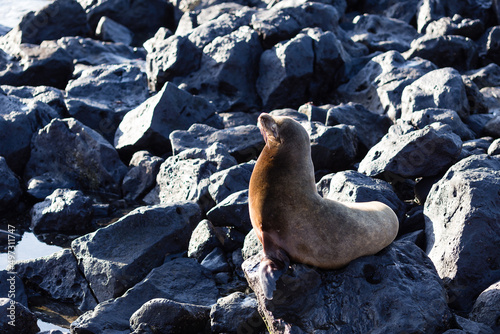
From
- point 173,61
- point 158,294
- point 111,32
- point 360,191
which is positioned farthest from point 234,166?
point 111,32

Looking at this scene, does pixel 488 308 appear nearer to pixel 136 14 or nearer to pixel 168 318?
pixel 168 318

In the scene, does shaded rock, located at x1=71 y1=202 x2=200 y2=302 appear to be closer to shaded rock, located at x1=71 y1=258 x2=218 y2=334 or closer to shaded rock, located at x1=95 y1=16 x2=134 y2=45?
shaded rock, located at x1=71 y1=258 x2=218 y2=334

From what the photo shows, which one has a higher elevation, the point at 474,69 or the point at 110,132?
the point at 110,132

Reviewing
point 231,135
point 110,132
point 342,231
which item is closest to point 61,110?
point 110,132

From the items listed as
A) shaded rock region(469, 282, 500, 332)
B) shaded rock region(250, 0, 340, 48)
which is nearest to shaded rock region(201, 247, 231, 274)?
shaded rock region(469, 282, 500, 332)

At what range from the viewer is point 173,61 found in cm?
1388

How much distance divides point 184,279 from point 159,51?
8.60 meters

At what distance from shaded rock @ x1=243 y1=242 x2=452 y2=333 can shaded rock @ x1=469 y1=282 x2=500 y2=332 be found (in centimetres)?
59

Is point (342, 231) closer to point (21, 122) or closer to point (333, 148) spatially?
point (333, 148)

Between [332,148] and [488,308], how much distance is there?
463cm

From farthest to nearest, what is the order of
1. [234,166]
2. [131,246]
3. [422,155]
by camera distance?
[234,166] < [422,155] < [131,246]

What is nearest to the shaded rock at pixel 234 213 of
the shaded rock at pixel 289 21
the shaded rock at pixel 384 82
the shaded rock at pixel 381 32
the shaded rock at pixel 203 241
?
the shaded rock at pixel 203 241

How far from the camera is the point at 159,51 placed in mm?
14492

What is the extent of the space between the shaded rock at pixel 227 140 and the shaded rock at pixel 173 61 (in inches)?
133
